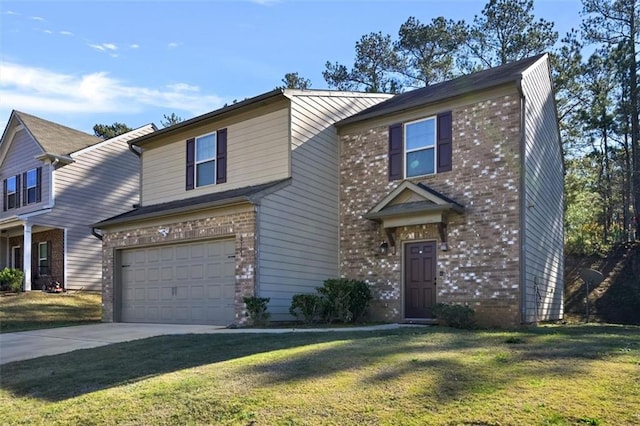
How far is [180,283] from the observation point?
1430cm

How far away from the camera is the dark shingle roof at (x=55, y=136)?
2278cm

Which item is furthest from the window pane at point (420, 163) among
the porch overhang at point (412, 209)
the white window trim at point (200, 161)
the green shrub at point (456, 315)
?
the white window trim at point (200, 161)

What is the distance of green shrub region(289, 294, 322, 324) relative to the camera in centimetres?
1263

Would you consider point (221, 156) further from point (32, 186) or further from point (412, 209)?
point (32, 186)

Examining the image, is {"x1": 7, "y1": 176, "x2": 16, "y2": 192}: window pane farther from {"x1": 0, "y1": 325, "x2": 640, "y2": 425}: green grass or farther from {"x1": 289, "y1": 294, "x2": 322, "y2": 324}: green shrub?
{"x1": 0, "y1": 325, "x2": 640, "y2": 425}: green grass

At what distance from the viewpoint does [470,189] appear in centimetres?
1248

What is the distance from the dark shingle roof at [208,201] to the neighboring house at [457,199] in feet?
8.38

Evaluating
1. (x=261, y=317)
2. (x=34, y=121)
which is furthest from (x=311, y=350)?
(x=34, y=121)

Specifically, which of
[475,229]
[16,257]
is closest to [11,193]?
[16,257]

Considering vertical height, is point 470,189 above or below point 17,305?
above

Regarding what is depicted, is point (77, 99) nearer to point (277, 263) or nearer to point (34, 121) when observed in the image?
point (277, 263)

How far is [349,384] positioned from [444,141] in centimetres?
891

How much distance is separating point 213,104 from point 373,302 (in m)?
15.2

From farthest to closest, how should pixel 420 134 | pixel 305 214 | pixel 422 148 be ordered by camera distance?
pixel 305 214, pixel 420 134, pixel 422 148
